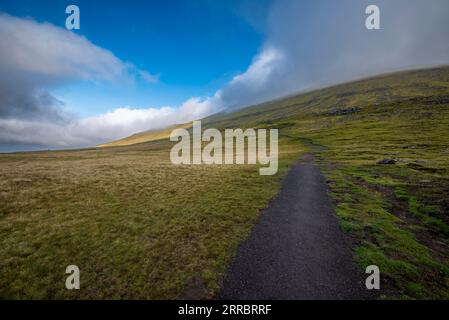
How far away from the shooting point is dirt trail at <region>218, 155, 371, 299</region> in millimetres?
9180

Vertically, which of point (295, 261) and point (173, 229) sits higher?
point (173, 229)

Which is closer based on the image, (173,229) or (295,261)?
(295,261)

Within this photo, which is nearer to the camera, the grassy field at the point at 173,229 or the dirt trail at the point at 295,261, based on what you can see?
the dirt trail at the point at 295,261

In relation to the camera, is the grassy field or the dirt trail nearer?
the dirt trail

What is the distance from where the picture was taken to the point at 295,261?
11.2 metres

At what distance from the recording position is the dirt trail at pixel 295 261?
30.1ft

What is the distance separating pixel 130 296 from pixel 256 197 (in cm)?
1508

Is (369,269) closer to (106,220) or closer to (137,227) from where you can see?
(137,227)
